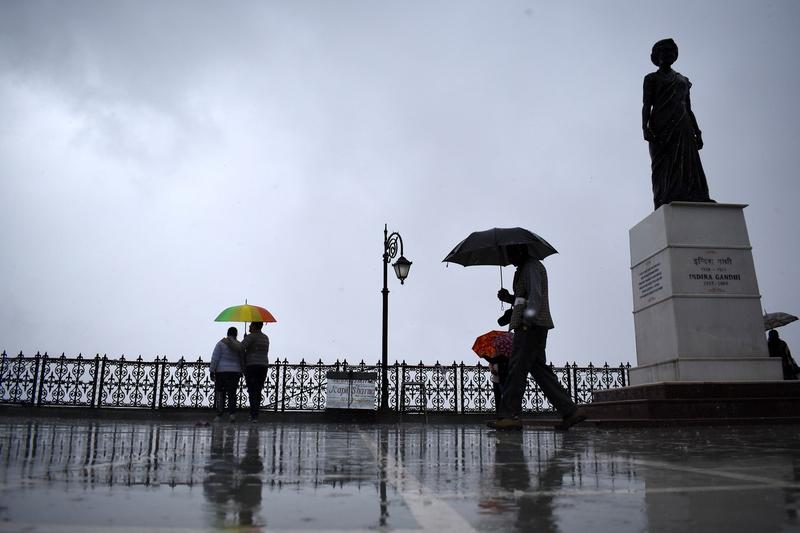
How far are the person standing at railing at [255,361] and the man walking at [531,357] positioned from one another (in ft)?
25.1

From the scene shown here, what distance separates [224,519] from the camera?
5.37ft

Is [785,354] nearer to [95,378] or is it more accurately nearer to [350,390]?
[350,390]

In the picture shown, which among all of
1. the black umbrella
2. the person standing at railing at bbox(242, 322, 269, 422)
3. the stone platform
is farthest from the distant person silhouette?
the person standing at railing at bbox(242, 322, 269, 422)

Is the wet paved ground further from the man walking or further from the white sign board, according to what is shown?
the white sign board

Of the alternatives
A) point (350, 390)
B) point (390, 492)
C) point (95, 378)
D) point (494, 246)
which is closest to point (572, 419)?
point (494, 246)

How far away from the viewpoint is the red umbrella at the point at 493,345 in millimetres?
13438

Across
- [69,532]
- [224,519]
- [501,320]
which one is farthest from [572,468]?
[501,320]

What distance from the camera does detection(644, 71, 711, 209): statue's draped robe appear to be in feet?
37.9

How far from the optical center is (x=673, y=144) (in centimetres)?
1198

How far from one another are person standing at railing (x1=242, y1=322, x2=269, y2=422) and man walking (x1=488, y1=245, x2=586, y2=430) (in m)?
7.66

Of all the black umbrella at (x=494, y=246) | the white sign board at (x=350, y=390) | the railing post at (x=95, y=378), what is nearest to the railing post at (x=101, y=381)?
the railing post at (x=95, y=378)

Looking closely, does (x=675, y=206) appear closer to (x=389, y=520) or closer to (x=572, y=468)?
(x=572, y=468)

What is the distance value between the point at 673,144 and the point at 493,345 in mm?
5337

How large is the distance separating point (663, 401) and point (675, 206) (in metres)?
3.53
